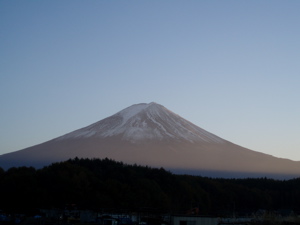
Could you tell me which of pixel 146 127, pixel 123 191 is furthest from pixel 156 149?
pixel 123 191

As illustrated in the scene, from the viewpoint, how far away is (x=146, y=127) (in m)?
73.6

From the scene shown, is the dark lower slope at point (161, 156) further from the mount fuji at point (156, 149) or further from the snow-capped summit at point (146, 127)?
the snow-capped summit at point (146, 127)

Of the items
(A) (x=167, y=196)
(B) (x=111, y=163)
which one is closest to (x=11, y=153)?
(B) (x=111, y=163)

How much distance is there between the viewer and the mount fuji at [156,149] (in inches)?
2665

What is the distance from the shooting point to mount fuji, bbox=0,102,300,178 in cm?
6769

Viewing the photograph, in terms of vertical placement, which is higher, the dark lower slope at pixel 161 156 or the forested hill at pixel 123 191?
the dark lower slope at pixel 161 156

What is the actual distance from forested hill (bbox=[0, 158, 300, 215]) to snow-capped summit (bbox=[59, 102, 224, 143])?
81.7 ft

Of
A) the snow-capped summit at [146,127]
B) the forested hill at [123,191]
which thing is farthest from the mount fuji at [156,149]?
the forested hill at [123,191]

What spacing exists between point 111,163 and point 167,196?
8940 millimetres

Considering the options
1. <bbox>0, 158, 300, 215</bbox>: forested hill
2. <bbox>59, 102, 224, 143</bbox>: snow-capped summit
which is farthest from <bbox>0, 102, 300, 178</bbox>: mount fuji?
<bbox>0, 158, 300, 215</bbox>: forested hill

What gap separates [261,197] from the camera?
4344 centimetres

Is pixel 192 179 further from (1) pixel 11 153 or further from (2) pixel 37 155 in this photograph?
(1) pixel 11 153

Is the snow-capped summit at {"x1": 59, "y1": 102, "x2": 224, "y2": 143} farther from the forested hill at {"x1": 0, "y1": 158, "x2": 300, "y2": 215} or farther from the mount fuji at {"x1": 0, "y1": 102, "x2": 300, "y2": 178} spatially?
the forested hill at {"x1": 0, "y1": 158, "x2": 300, "y2": 215}

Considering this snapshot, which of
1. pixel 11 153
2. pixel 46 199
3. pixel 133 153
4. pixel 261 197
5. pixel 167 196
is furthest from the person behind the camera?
pixel 11 153
